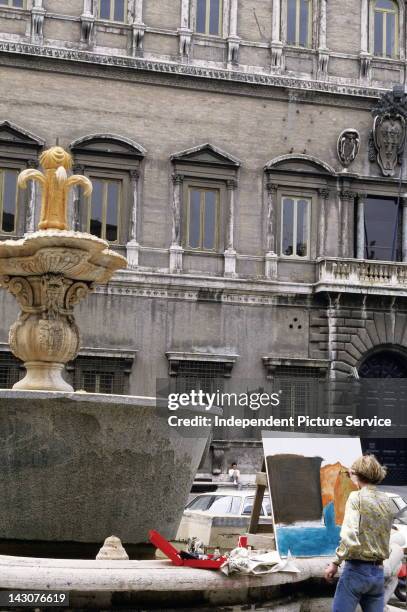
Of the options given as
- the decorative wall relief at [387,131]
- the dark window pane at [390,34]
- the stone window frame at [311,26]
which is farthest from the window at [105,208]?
the dark window pane at [390,34]

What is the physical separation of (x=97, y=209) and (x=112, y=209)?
375mm

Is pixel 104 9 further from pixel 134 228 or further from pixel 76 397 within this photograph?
pixel 76 397

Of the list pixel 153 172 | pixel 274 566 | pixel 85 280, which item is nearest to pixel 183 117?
pixel 153 172

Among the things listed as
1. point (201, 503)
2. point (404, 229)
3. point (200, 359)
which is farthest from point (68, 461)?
point (404, 229)

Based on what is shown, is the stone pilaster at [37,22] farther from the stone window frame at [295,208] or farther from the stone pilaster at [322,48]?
the stone pilaster at [322,48]

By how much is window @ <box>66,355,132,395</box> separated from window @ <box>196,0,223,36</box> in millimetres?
8970

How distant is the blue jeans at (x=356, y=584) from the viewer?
6.55 m

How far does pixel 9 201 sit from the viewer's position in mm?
25812

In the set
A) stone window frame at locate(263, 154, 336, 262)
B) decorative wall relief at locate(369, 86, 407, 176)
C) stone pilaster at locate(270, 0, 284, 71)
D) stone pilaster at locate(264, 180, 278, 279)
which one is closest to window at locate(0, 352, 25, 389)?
stone pilaster at locate(264, 180, 278, 279)

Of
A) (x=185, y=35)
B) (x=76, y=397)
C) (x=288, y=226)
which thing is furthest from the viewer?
(x=288, y=226)

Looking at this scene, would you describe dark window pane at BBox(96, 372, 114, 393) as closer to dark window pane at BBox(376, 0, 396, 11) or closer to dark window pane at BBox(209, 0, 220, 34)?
dark window pane at BBox(209, 0, 220, 34)

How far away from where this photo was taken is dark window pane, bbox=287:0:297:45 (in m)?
28.4

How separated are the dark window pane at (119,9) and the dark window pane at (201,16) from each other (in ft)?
6.41

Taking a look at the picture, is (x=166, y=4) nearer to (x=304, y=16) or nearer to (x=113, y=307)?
(x=304, y=16)
